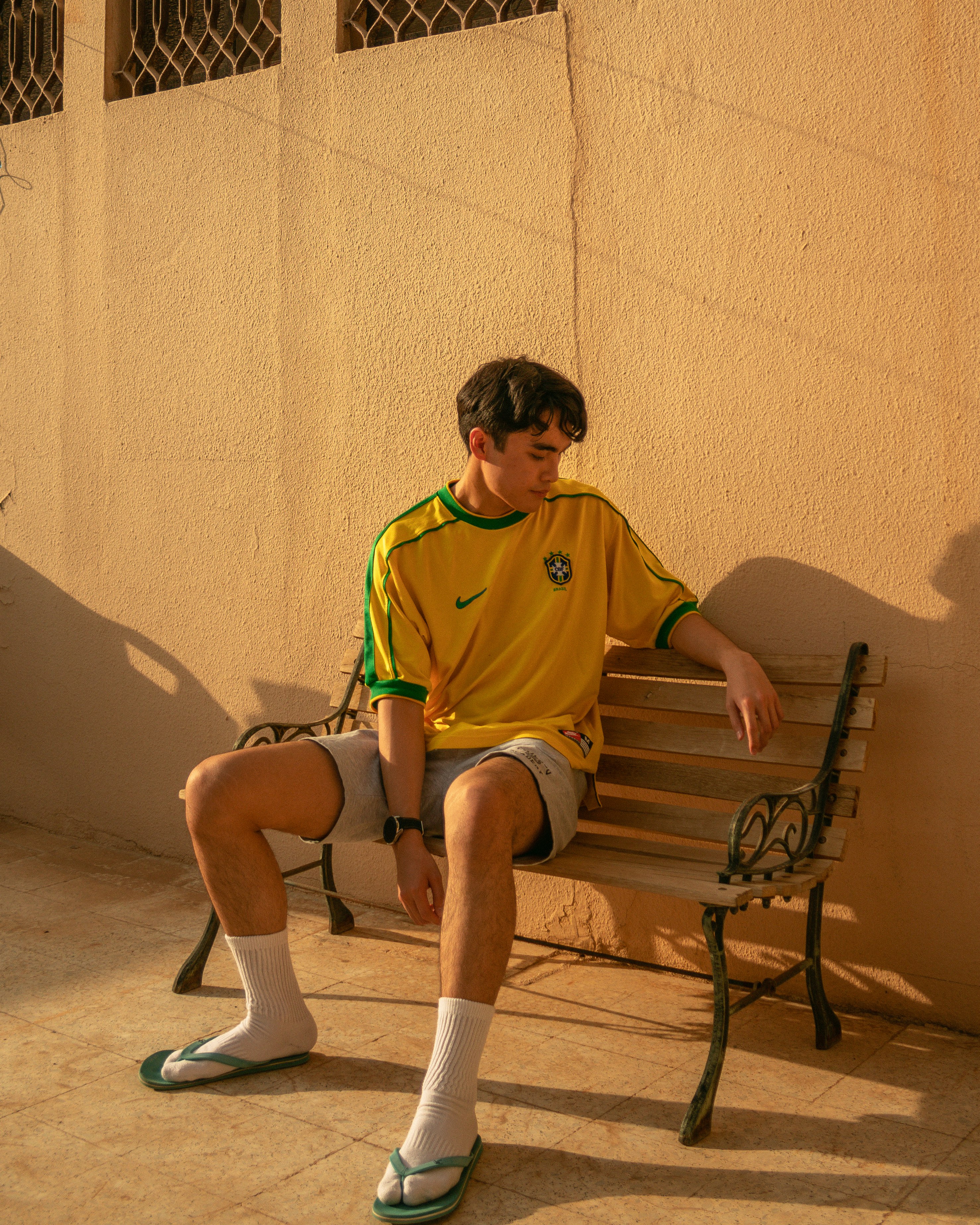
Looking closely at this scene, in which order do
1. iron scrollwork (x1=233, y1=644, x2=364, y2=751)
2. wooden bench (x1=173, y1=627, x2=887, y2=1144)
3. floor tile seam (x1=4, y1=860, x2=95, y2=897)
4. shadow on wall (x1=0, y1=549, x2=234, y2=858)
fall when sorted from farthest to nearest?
shadow on wall (x1=0, y1=549, x2=234, y2=858)
floor tile seam (x1=4, y1=860, x2=95, y2=897)
iron scrollwork (x1=233, y1=644, x2=364, y2=751)
wooden bench (x1=173, y1=627, x2=887, y2=1144)

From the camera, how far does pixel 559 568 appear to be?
9.79 ft

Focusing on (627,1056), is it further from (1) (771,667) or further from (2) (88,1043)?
(2) (88,1043)

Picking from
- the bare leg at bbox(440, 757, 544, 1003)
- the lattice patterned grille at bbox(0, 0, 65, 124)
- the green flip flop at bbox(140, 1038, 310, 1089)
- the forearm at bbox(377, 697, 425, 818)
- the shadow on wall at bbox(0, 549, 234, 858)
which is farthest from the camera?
the lattice patterned grille at bbox(0, 0, 65, 124)

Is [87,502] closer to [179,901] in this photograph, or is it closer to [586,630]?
[179,901]

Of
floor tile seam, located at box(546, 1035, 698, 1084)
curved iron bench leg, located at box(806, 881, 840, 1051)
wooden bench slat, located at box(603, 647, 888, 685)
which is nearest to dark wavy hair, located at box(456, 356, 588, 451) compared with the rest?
wooden bench slat, located at box(603, 647, 888, 685)

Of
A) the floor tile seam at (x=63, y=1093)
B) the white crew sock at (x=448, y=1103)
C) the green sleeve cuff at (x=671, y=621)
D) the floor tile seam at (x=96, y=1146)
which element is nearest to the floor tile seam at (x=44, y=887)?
the floor tile seam at (x=63, y=1093)

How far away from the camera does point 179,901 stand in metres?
4.00

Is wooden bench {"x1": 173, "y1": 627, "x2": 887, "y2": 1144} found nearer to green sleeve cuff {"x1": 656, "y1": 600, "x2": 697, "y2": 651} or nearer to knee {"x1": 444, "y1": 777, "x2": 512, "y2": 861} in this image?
green sleeve cuff {"x1": 656, "y1": 600, "x2": 697, "y2": 651}

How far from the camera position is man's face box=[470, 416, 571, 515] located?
111 inches

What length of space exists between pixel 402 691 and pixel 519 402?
0.74m

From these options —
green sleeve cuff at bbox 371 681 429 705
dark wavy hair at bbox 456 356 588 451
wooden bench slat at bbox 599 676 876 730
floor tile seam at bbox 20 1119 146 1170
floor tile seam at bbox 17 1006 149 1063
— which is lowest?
floor tile seam at bbox 17 1006 149 1063

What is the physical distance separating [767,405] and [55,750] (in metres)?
3.22

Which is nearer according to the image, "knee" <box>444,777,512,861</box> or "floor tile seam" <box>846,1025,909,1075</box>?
"knee" <box>444,777,512,861</box>

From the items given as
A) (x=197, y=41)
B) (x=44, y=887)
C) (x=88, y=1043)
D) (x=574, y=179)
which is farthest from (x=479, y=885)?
(x=197, y=41)
